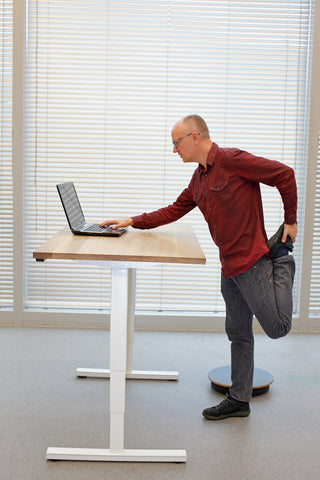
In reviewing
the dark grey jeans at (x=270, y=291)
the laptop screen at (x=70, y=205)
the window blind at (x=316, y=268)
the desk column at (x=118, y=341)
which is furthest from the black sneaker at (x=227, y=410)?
the window blind at (x=316, y=268)

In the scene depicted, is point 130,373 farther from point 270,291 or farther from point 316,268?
point 316,268

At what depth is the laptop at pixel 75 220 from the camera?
2748mm

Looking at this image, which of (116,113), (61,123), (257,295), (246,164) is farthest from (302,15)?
(257,295)

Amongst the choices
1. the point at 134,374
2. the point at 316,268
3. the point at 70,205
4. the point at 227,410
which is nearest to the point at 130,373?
the point at 134,374

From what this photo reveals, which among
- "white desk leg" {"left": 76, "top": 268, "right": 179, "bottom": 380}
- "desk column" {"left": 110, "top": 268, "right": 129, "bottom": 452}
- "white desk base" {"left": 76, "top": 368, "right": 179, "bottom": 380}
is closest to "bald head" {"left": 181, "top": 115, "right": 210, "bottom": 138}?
"desk column" {"left": 110, "top": 268, "right": 129, "bottom": 452}

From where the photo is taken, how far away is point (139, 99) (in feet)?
13.8

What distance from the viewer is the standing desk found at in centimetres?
225

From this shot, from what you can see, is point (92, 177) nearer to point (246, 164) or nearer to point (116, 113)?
point (116, 113)

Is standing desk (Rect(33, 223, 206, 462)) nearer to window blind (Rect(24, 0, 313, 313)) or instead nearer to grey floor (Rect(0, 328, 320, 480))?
grey floor (Rect(0, 328, 320, 480))

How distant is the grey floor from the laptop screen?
0.88m

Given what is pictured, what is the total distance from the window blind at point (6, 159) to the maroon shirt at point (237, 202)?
6.44 ft

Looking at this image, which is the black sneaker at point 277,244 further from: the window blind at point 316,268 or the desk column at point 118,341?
the window blind at point 316,268

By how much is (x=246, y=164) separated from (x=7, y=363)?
185cm

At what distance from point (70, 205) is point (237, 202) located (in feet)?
2.59
